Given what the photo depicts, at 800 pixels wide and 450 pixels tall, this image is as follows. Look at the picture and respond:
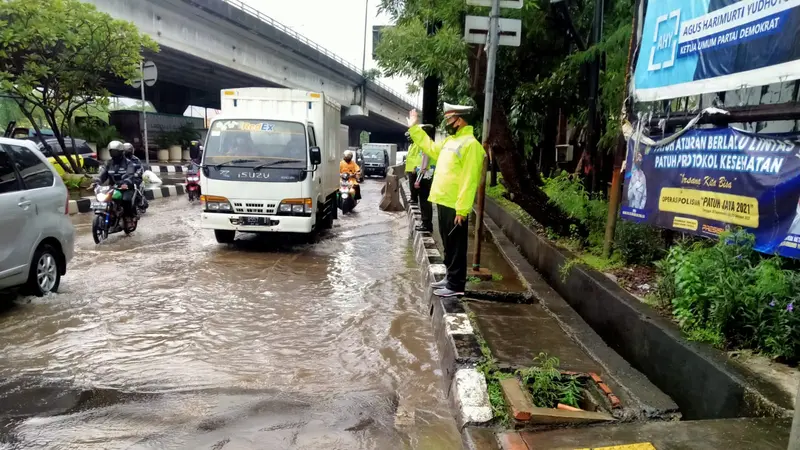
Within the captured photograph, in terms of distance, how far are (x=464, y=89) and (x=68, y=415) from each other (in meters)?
9.24

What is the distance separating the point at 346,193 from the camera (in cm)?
1325

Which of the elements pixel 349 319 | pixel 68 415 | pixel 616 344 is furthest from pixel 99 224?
pixel 616 344

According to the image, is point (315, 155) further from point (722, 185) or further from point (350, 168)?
point (722, 185)

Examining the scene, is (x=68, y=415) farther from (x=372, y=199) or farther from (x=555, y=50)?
(x=372, y=199)

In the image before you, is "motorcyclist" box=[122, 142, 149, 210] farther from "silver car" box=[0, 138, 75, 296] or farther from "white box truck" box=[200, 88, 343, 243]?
"silver car" box=[0, 138, 75, 296]

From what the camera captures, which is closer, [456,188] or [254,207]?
[456,188]

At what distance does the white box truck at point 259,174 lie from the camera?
26.4ft

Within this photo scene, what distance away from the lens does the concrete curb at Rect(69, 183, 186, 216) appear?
11906 millimetres

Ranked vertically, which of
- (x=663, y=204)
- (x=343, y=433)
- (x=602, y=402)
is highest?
(x=663, y=204)

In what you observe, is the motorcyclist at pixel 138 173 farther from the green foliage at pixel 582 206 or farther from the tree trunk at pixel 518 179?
the green foliage at pixel 582 206

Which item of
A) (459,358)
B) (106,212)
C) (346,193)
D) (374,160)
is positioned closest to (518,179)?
(459,358)

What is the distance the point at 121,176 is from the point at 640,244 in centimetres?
825

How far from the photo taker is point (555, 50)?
919 centimetres

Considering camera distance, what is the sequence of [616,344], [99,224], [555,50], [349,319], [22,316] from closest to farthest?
1. [616,344]
2. [22,316]
3. [349,319]
4. [99,224]
5. [555,50]
